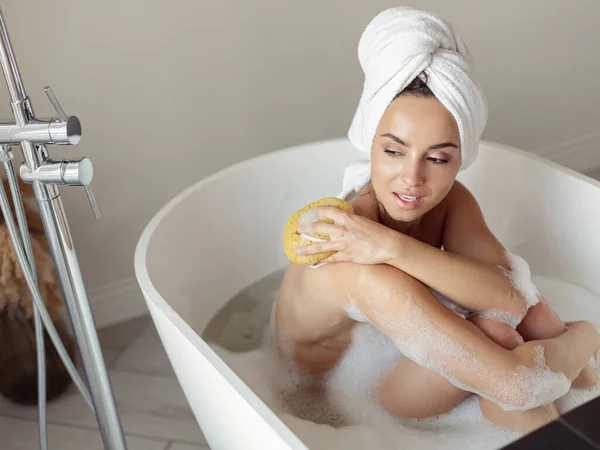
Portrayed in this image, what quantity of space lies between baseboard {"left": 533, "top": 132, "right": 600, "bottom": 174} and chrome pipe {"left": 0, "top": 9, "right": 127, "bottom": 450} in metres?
2.05

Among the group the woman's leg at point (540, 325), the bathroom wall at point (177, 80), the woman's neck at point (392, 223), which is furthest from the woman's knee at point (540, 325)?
the bathroom wall at point (177, 80)

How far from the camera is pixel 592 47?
251 centimetres

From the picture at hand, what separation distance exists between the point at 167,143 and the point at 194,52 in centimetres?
28

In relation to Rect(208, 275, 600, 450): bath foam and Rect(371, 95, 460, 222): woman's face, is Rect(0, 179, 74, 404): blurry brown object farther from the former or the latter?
Rect(371, 95, 460, 222): woman's face

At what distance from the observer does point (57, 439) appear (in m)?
1.60

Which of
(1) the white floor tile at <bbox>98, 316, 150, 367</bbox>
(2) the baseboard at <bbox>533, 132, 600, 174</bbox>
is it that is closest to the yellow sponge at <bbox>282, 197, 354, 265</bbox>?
(1) the white floor tile at <bbox>98, 316, 150, 367</bbox>

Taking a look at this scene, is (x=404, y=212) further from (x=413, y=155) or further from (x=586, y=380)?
(x=586, y=380)

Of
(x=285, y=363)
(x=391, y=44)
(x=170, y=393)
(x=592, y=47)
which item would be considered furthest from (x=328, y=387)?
(x=592, y=47)

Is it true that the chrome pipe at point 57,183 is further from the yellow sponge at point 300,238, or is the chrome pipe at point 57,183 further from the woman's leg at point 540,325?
the woman's leg at point 540,325

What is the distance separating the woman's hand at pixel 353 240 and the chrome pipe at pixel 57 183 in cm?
38

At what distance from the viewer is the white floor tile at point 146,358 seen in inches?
71.2

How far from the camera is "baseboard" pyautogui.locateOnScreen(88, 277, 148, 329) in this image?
77.1 inches

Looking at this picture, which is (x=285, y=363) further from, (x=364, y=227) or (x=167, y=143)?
(x=167, y=143)

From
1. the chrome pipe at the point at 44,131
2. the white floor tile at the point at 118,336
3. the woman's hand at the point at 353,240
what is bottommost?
the white floor tile at the point at 118,336
